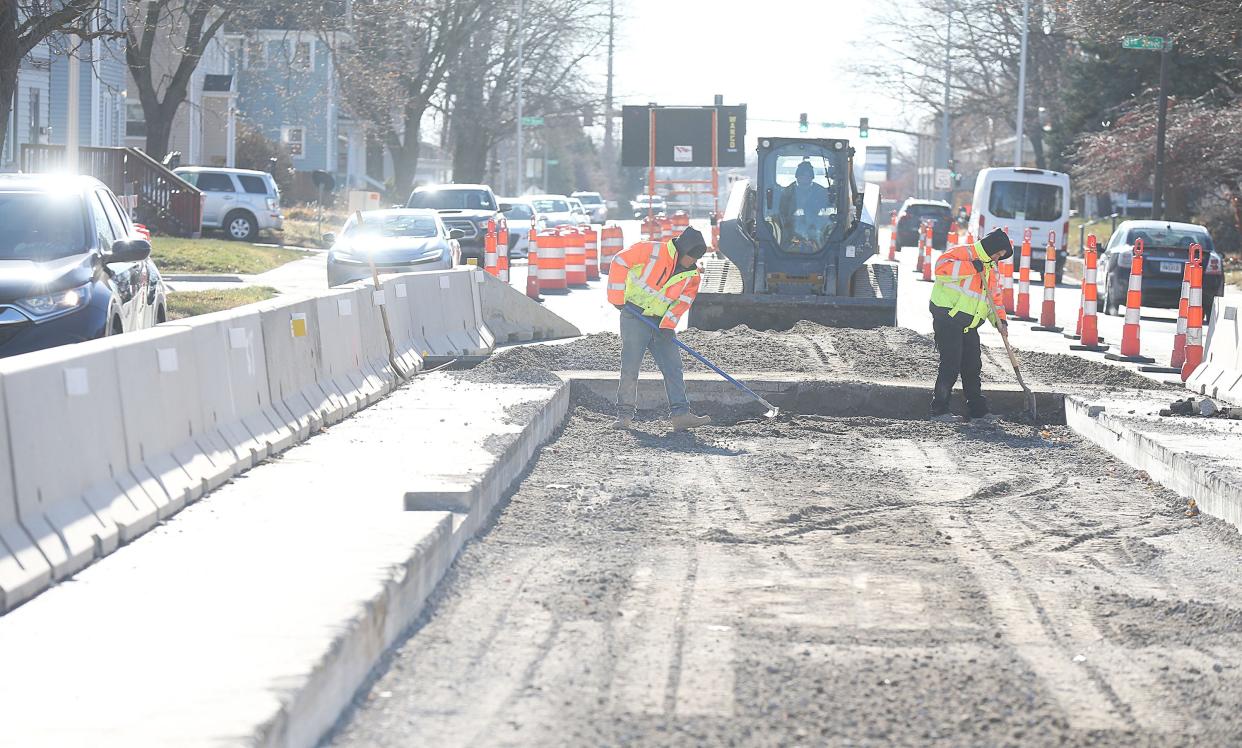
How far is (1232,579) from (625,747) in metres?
4.16

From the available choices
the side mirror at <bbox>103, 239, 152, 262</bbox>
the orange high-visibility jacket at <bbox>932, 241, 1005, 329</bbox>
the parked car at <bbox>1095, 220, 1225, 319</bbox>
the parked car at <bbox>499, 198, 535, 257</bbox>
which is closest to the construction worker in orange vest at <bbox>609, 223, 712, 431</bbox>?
the orange high-visibility jacket at <bbox>932, 241, 1005, 329</bbox>

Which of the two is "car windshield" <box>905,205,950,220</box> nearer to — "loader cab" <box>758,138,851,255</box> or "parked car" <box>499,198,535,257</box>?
"parked car" <box>499,198,535,257</box>

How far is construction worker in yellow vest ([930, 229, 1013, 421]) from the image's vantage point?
13.9 meters

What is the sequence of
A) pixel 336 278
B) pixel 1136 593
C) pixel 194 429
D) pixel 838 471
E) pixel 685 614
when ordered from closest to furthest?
pixel 685 614 < pixel 1136 593 < pixel 194 429 < pixel 838 471 < pixel 336 278

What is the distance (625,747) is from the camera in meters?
5.37

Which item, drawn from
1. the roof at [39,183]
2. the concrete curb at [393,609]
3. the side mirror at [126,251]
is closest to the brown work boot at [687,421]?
the concrete curb at [393,609]

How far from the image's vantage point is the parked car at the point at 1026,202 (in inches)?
1494

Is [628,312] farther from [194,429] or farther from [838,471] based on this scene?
[194,429]

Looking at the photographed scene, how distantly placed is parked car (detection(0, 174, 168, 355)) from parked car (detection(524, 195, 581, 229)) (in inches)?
1354

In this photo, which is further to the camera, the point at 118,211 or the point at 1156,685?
the point at 118,211

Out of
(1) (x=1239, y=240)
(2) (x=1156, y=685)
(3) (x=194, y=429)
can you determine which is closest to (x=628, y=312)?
(3) (x=194, y=429)

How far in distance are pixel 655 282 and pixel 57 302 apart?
14.3ft

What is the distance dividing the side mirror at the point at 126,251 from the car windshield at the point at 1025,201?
93.6 ft

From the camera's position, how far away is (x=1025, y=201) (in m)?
38.2
